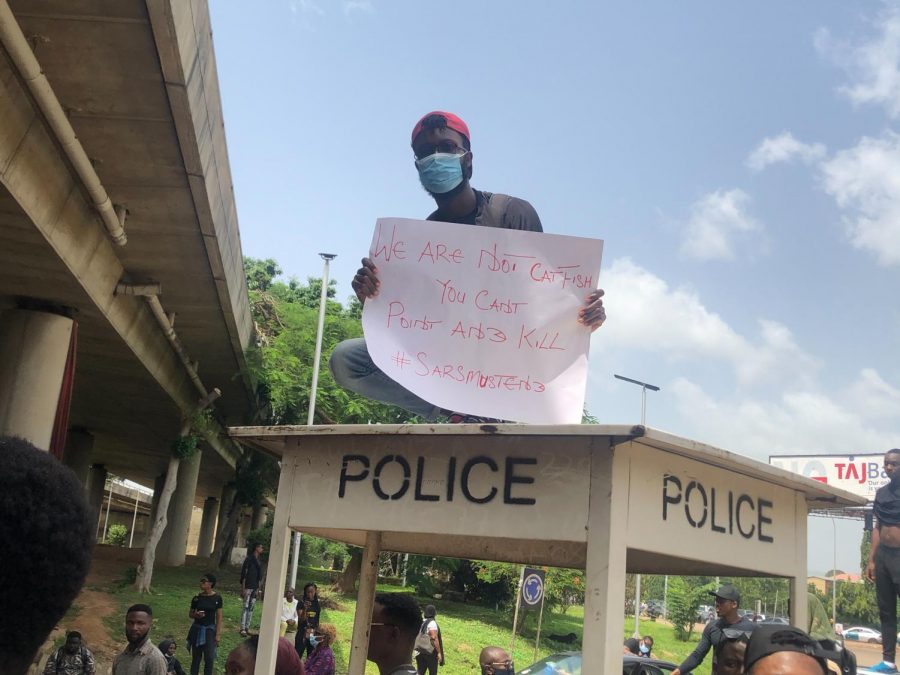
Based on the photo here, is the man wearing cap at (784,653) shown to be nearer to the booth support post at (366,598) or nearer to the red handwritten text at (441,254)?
the red handwritten text at (441,254)

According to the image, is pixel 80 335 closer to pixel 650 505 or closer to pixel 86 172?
pixel 86 172

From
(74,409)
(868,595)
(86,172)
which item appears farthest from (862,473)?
(86,172)

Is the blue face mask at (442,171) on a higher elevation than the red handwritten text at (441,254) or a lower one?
higher

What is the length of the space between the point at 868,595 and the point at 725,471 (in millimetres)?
76151

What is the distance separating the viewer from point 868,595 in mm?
69875

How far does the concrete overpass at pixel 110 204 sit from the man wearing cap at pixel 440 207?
5031mm

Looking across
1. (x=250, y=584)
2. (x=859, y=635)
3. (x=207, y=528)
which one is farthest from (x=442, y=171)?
(x=859, y=635)

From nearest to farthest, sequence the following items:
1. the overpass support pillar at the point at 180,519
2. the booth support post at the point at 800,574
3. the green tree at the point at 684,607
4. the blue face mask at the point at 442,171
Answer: the booth support post at the point at 800,574
the blue face mask at the point at 442,171
the overpass support pillar at the point at 180,519
the green tree at the point at 684,607

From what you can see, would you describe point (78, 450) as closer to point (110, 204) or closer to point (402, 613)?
point (110, 204)

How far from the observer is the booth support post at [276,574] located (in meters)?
3.24

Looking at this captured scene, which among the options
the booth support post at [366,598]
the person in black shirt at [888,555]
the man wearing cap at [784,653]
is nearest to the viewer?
the man wearing cap at [784,653]

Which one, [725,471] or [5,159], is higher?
[5,159]

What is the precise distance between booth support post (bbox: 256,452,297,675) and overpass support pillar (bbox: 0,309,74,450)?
11046 millimetres

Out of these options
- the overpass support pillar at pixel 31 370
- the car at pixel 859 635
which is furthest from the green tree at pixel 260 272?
the car at pixel 859 635
